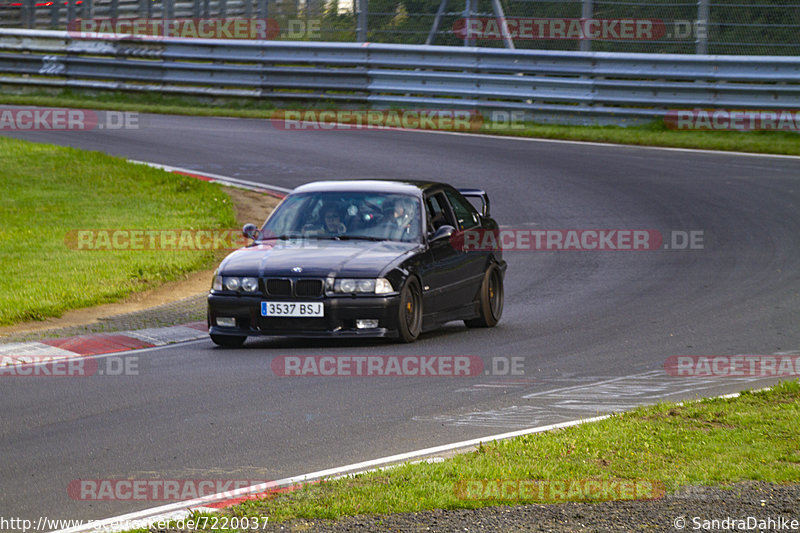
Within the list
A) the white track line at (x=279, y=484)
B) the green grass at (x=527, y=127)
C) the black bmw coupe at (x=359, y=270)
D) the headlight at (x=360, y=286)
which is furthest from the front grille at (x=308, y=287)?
the green grass at (x=527, y=127)

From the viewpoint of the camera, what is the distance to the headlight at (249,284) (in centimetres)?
1066

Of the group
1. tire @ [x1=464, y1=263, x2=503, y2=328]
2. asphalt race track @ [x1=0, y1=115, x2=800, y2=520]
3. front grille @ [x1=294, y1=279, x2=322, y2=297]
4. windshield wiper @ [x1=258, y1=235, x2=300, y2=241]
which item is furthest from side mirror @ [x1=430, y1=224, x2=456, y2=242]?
front grille @ [x1=294, y1=279, x2=322, y2=297]

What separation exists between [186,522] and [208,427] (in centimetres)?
218

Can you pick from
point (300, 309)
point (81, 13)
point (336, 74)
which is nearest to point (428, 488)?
point (300, 309)

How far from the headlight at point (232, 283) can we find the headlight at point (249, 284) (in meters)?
0.04

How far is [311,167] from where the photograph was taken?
70.7 feet

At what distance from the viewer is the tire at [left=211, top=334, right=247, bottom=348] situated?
10.9 meters

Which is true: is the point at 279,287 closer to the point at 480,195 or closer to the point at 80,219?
the point at 480,195

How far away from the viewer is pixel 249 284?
1069cm

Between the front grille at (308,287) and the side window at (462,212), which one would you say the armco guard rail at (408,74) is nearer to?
the side window at (462,212)

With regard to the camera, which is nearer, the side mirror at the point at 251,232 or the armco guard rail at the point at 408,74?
the side mirror at the point at 251,232

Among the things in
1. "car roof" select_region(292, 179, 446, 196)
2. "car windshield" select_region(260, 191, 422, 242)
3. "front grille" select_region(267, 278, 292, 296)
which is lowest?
"front grille" select_region(267, 278, 292, 296)

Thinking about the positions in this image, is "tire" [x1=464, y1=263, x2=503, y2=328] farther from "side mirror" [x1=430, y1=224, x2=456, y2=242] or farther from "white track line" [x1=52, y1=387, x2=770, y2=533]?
"white track line" [x1=52, y1=387, x2=770, y2=533]

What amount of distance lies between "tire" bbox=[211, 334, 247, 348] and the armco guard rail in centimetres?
1540
